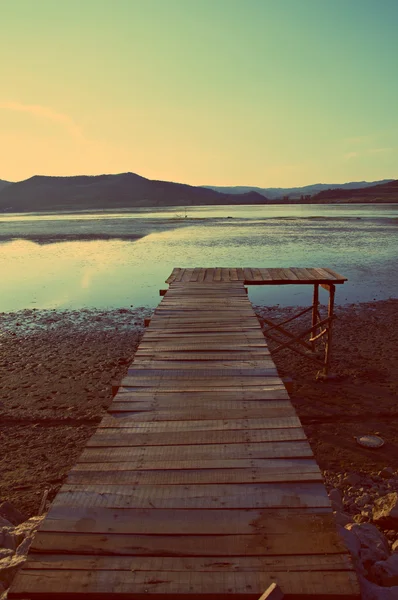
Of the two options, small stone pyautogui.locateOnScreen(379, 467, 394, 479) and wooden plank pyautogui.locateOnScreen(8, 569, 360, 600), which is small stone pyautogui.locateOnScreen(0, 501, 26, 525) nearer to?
wooden plank pyautogui.locateOnScreen(8, 569, 360, 600)

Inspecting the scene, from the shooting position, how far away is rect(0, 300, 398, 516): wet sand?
712 centimetres

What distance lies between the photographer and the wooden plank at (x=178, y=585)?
231 centimetres

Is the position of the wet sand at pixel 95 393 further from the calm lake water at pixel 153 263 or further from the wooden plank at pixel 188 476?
the calm lake water at pixel 153 263


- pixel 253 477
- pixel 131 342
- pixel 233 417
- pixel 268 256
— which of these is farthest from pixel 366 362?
pixel 268 256

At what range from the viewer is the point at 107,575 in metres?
2.43

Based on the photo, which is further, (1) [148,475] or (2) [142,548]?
(1) [148,475]

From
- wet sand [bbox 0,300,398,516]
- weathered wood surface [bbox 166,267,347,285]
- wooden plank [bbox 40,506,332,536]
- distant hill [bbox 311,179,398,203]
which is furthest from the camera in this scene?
distant hill [bbox 311,179,398,203]

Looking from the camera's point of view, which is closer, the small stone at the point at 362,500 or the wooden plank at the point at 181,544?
the wooden plank at the point at 181,544

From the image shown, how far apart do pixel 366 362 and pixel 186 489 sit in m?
9.49

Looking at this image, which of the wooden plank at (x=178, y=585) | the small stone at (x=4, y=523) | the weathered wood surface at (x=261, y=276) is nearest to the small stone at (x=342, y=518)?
the wooden plank at (x=178, y=585)

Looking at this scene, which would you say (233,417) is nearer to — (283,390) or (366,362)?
(283,390)

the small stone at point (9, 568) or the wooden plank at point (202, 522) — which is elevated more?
the wooden plank at point (202, 522)

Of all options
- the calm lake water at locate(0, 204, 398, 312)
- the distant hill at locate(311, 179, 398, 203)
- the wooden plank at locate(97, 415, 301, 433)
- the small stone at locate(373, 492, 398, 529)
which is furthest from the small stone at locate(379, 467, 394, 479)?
the distant hill at locate(311, 179, 398, 203)

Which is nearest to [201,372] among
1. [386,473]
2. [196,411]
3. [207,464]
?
[196,411]
